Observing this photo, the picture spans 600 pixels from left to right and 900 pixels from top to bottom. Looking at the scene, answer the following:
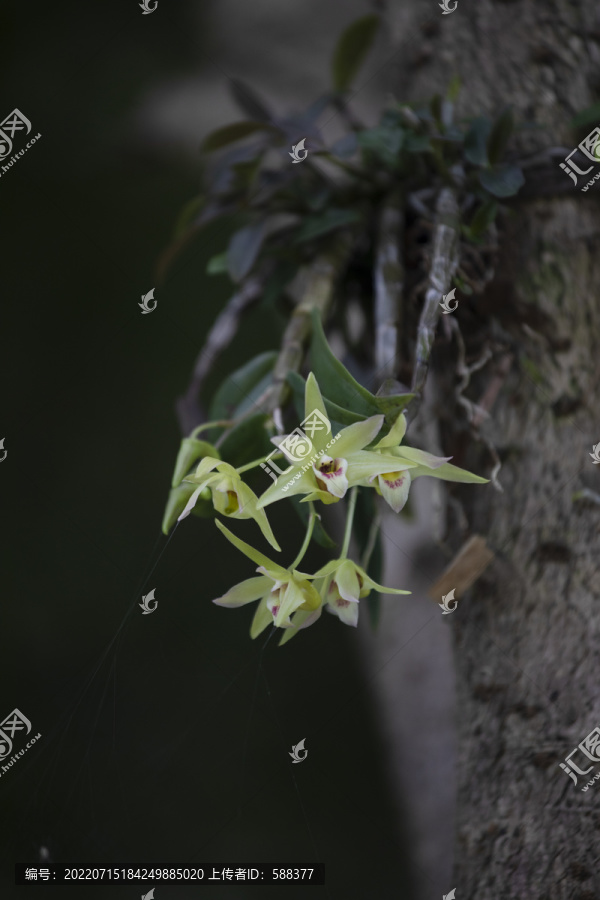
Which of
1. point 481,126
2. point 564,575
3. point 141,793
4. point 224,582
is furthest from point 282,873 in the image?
point 481,126

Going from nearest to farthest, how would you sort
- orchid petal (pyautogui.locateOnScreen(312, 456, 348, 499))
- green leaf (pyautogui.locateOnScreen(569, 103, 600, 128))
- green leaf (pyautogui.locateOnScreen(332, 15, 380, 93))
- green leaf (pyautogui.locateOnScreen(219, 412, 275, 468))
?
orchid petal (pyautogui.locateOnScreen(312, 456, 348, 499)) < green leaf (pyautogui.locateOnScreen(219, 412, 275, 468)) < green leaf (pyautogui.locateOnScreen(569, 103, 600, 128)) < green leaf (pyautogui.locateOnScreen(332, 15, 380, 93))

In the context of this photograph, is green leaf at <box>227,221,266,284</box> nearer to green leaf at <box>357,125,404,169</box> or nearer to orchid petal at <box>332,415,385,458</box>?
green leaf at <box>357,125,404,169</box>

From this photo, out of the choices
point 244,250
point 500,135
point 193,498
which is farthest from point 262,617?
point 500,135

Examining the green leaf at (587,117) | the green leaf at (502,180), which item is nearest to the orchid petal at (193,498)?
the green leaf at (502,180)

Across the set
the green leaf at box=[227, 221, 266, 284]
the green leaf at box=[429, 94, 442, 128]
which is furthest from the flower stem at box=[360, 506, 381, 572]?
the green leaf at box=[429, 94, 442, 128]

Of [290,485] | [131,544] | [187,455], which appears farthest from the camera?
[131,544]

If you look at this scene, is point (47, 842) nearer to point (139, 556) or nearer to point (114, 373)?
point (139, 556)

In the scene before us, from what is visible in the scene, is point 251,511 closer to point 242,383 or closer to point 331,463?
point 331,463
